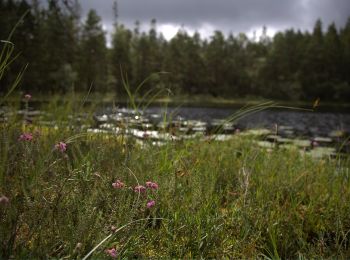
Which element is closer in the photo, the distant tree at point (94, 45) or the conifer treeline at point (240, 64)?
the distant tree at point (94, 45)

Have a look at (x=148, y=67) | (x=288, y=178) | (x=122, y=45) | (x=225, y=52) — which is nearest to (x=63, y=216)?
(x=288, y=178)

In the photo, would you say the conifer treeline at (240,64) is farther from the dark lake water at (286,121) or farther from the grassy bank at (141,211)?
the grassy bank at (141,211)

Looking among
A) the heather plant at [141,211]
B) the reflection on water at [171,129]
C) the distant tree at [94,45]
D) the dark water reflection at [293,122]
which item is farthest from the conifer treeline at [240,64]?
the heather plant at [141,211]

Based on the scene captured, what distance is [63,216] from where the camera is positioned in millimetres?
1798

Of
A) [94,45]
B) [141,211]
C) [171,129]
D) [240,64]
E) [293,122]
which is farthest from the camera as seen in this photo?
[240,64]

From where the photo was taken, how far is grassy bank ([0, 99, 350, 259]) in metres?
1.62

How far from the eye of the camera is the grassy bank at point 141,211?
1621mm

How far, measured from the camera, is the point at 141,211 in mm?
2062

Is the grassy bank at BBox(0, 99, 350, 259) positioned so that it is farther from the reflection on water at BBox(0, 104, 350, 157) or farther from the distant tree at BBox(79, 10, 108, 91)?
the distant tree at BBox(79, 10, 108, 91)

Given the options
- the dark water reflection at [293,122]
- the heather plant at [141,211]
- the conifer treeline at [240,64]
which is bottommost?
the dark water reflection at [293,122]

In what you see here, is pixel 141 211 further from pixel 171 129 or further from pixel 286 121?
pixel 286 121

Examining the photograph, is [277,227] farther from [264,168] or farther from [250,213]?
[264,168]

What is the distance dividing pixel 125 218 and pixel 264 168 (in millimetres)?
2172

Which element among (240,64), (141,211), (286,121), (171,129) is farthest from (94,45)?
(141,211)
